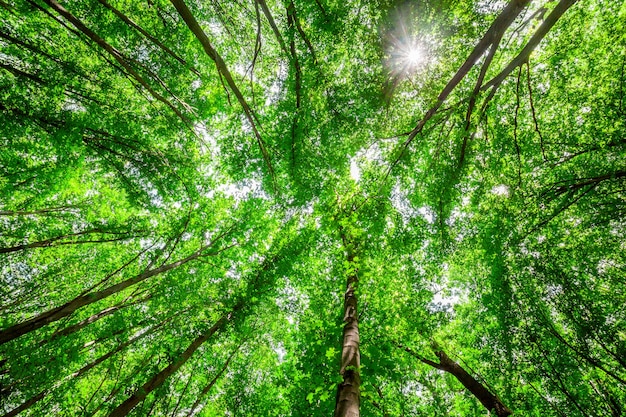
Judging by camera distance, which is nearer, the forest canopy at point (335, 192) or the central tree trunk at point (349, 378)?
the central tree trunk at point (349, 378)

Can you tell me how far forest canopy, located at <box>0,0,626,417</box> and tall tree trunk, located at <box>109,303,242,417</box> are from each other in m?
0.15

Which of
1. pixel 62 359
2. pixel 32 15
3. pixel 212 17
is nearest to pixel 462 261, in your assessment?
pixel 212 17

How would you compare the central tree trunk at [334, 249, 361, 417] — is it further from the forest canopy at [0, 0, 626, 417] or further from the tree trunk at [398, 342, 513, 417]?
the tree trunk at [398, 342, 513, 417]

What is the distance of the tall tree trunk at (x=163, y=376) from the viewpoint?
5468 millimetres

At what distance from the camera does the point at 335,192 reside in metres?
6.30

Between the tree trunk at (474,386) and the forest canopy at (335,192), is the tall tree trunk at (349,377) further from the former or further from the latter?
the tree trunk at (474,386)

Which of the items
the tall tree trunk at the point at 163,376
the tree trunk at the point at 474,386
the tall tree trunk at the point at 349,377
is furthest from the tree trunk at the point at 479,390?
→ the tall tree trunk at the point at 163,376

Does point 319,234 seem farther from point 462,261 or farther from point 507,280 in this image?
A: point 507,280

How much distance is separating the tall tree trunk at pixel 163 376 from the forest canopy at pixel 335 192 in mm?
148

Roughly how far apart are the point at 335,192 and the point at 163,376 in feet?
20.1

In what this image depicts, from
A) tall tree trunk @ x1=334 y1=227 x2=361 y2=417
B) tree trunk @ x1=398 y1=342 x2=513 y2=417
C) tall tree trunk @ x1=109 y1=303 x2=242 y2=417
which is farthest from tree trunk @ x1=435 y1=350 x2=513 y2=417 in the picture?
tall tree trunk @ x1=109 y1=303 x2=242 y2=417

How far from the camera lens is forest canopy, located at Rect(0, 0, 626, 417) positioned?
505cm

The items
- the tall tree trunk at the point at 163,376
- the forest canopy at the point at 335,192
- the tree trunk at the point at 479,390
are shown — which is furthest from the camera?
the tree trunk at the point at 479,390

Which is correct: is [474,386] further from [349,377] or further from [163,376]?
[163,376]
